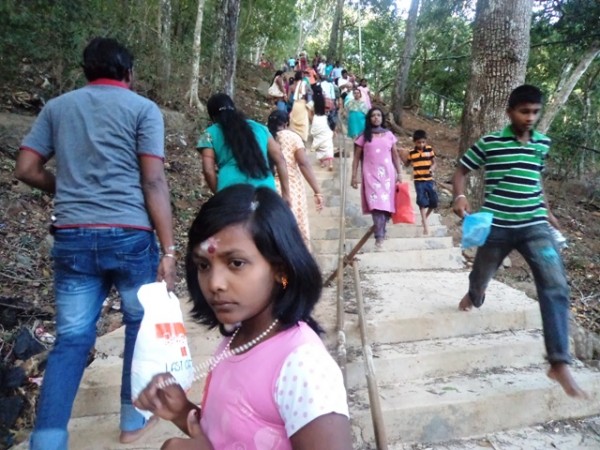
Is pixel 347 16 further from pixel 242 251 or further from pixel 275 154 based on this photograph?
pixel 242 251

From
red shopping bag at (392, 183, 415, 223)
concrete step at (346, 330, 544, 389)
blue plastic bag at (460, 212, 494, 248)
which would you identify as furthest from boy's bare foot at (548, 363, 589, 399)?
red shopping bag at (392, 183, 415, 223)

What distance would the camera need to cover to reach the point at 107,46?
2.11 m

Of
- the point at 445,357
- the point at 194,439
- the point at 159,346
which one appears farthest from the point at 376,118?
the point at 194,439

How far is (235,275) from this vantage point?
122 centimetres

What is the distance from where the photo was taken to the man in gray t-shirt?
201 centimetres

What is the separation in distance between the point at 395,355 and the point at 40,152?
2.28 meters

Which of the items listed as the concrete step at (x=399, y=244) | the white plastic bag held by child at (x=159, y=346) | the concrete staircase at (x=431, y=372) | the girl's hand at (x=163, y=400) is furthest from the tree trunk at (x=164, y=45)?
the girl's hand at (x=163, y=400)

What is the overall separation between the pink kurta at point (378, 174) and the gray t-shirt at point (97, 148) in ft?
11.4

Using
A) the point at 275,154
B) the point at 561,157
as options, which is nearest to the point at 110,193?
the point at 275,154

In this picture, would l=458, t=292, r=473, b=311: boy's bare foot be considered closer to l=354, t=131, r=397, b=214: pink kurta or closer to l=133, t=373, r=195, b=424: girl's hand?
l=354, t=131, r=397, b=214: pink kurta

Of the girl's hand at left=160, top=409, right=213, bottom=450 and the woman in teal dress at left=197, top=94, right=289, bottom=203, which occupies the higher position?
the woman in teal dress at left=197, top=94, right=289, bottom=203

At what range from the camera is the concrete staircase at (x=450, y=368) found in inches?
105

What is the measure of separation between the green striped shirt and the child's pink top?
2.15 metres

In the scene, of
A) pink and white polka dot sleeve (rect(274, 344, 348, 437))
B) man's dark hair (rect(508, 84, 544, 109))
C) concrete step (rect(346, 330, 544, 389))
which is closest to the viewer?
pink and white polka dot sleeve (rect(274, 344, 348, 437))
